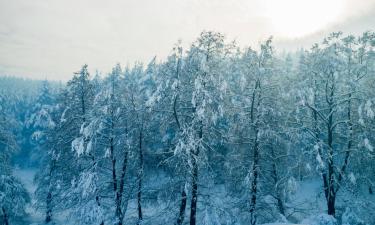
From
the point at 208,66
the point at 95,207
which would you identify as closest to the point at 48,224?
the point at 95,207

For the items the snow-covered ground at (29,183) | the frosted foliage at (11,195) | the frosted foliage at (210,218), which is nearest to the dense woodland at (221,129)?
the frosted foliage at (210,218)

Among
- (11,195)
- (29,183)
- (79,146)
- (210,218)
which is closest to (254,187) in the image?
(210,218)

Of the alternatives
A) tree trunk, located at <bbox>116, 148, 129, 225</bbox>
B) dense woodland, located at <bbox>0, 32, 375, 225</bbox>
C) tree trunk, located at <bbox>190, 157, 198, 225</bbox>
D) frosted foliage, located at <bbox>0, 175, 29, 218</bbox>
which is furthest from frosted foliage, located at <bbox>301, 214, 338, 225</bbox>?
frosted foliage, located at <bbox>0, 175, 29, 218</bbox>

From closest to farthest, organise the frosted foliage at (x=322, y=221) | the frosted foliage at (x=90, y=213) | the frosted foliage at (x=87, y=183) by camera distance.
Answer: the frosted foliage at (x=322, y=221)
the frosted foliage at (x=87, y=183)
the frosted foliage at (x=90, y=213)

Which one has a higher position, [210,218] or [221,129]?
[221,129]

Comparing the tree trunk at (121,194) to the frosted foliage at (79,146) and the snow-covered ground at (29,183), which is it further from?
the snow-covered ground at (29,183)

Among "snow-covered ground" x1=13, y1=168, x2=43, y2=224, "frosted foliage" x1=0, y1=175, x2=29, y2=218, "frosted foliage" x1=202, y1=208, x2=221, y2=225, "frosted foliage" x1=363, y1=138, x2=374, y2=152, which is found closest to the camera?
"frosted foliage" x1=202, y1=208, x2=221, y2=225

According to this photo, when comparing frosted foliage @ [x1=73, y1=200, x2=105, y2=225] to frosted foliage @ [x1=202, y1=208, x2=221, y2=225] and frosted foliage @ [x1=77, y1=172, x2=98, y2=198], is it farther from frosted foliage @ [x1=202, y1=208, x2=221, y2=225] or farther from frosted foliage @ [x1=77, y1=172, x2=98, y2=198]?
frosted foliage @ [x1=202, y1=208, x2=221, y2=225]

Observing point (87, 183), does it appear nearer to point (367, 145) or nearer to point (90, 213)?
point (90, 213)

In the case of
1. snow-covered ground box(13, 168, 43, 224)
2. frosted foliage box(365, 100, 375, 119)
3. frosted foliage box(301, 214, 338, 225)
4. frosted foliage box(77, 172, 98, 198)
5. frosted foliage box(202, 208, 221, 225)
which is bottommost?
snow-covered ground box(13, 168, 43, 224)

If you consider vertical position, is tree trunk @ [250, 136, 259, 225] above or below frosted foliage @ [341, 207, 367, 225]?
above

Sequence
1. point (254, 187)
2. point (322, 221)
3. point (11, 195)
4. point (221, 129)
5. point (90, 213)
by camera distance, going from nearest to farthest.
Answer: point (322, 221)
point (90, 213)
point (254, 187)
point (221, 129)
point (11, 195)

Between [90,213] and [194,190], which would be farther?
[90,213]

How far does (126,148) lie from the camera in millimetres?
20656
